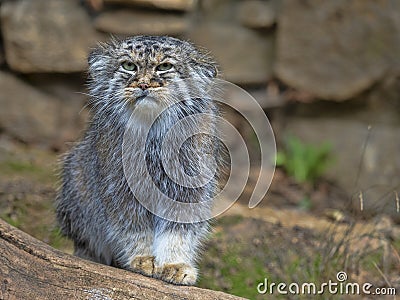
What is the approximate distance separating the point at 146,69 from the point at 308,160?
308cm

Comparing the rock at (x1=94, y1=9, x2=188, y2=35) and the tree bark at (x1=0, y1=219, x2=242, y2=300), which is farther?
the rock at (x1=94, y1=9, x2=188, y2=35)

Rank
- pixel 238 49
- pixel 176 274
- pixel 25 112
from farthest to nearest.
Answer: pixel 25 112, pixel 238 49, pixel 176 274

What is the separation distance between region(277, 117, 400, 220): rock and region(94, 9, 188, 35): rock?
1374 millimetres

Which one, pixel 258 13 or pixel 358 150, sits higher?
pixel 258 13

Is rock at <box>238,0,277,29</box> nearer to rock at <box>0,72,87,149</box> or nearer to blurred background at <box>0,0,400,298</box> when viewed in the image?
blurred background at <box>0,0,400,298</box>

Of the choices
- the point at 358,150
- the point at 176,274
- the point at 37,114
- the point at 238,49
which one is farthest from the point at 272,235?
the point at 37,114

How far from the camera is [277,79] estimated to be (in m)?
6.12

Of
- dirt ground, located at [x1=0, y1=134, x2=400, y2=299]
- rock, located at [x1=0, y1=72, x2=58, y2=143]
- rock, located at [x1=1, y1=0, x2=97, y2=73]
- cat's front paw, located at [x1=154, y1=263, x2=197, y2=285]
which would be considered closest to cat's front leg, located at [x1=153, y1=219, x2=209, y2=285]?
cat's front paw, located at [x1=154, y1=263, x2=197, y2=285]

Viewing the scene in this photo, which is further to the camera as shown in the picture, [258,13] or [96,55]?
[258,13]

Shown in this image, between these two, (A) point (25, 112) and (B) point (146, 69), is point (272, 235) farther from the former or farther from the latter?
(A) point (25, 112)

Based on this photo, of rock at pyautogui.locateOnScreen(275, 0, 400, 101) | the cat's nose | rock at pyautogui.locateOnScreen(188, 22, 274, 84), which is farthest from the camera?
rock at pyautogui.locateOnScreen(188, 22, 274, 84)

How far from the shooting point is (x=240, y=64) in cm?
609

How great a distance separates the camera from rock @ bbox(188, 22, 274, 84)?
600cm

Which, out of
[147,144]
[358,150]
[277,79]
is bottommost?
[358,150]
